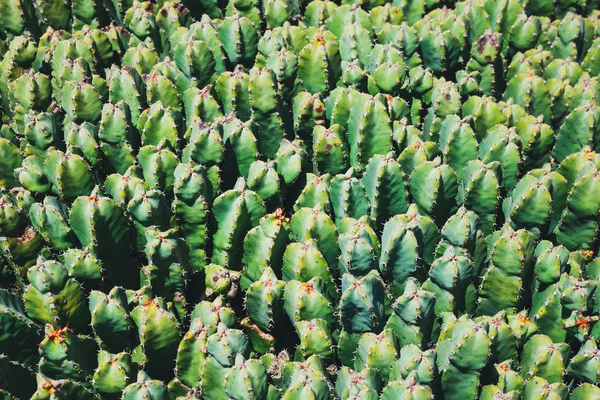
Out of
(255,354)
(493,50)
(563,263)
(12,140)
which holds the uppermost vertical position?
(493,50)

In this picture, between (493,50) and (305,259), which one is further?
(493,50)

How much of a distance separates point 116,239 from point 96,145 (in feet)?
2.74

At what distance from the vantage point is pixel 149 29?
5980 mm

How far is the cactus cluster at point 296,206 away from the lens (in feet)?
13.0

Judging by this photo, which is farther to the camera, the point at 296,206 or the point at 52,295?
the point at 296,206

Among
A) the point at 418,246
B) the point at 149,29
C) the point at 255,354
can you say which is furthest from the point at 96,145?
the point at 418,246

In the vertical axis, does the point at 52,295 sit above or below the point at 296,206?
below

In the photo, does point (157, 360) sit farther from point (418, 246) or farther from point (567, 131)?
point (567, 131)

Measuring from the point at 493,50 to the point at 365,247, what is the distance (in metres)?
2.63

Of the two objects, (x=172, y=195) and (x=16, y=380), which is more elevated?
(x=172, y=195)

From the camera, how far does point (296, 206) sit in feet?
15.6

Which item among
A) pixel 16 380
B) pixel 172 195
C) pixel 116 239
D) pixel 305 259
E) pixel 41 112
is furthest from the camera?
pixel 41 112

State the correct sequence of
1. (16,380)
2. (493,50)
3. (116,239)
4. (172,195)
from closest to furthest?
(16,380), (116,239), (172,195), (493,50)

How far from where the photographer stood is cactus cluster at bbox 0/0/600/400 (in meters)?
3.96
